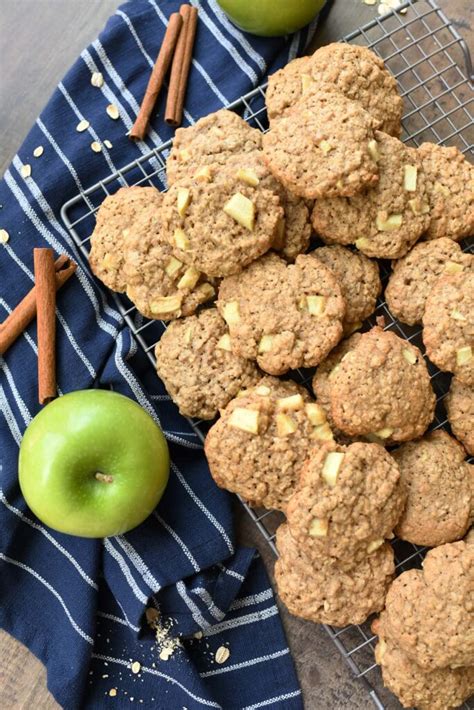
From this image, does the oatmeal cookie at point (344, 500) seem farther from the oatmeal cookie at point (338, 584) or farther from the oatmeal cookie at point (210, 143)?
the oatmeal cookie at point (210, 143)

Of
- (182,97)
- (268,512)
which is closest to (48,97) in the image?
(182,97)

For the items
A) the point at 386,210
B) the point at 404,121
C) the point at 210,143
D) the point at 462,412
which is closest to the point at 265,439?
the point at 462,412

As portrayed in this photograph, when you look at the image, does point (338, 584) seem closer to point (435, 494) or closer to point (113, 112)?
point (435, 494)

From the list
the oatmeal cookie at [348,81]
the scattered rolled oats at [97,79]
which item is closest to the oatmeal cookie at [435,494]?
the oatmeal cookie at [348,81]

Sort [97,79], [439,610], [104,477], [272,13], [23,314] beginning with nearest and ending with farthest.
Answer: [439,610] → [104,477] → [272,13] → [23,314] → [97,79]

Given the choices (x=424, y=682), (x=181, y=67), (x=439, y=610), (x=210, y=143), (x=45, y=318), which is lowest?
(x=424, y=682)
